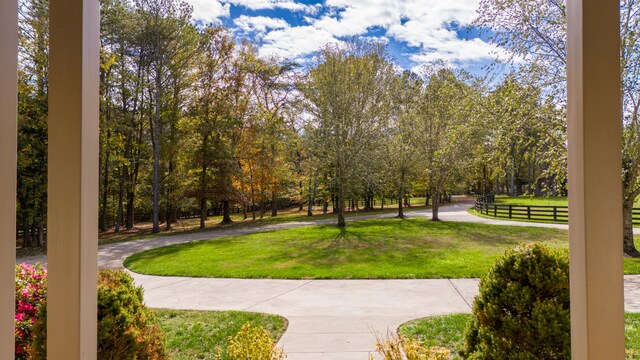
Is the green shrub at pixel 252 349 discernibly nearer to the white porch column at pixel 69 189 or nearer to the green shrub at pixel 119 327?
the green shrub at pixel 119 327

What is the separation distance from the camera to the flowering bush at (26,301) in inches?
69.2

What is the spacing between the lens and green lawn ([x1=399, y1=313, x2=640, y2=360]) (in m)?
2.70

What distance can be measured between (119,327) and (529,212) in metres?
13.5

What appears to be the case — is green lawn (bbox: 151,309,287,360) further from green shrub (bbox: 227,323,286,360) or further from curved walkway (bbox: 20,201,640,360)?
green shrub (bbox: 227,323,286,360)

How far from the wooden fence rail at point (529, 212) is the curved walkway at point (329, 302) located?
797 cm

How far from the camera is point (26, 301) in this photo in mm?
1912

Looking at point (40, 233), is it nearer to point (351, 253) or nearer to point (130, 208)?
point (130, 208)

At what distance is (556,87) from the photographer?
5625mm

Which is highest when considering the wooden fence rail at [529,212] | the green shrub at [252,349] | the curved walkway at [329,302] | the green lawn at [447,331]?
the green shrub at [252,349]

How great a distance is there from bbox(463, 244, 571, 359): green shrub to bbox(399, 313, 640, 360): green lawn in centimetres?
119

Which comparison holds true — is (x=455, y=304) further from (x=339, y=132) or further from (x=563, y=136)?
(x=339, y=132)

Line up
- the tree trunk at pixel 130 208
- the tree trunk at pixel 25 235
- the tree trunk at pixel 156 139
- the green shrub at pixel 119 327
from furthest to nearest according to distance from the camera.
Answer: the tree trunk at pixel 130 208
the tree trunk at pixel 156 139
the tree trunk at pixel 25 235
the green shrub at pixel 119 327

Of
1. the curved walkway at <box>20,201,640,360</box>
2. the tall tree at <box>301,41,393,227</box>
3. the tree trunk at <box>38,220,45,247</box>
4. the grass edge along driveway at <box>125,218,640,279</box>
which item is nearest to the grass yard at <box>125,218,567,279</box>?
the grass edge along driveway at <box>125,218,640,279</box>

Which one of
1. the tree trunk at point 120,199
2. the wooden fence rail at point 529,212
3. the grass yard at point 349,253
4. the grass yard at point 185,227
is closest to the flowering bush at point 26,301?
the grass yard at point 349,253
